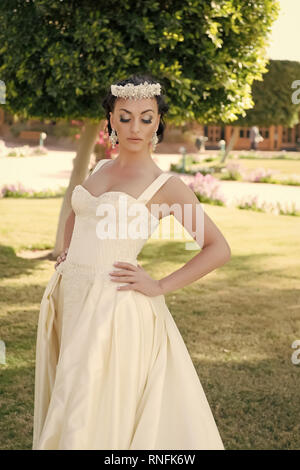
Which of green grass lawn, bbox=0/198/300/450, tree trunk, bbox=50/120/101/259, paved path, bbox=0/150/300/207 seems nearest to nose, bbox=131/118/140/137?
green grass lawn, bbox=0/198/300/450

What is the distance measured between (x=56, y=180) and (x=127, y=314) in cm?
1696

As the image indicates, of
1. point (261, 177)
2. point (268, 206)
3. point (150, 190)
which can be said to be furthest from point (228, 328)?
point (261, 177)

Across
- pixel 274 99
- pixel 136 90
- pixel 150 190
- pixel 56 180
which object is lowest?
pixel 56 180

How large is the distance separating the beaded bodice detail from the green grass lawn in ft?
5.91

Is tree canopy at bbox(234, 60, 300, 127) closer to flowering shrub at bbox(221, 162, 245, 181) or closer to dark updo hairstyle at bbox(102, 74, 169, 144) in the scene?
flowering shrub at bbox(221, 162, 245, 181)

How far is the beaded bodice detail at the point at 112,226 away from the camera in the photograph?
261 cm

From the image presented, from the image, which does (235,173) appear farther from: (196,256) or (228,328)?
(196,256)

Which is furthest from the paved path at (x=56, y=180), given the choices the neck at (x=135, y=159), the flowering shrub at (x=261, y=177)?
the neck at (x=135, y=159)

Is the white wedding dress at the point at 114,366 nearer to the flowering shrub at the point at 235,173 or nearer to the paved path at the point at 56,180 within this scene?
the paved path at the point at 56,180

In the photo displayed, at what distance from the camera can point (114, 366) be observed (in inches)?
98.0

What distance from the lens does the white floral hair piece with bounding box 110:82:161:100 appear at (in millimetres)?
2664

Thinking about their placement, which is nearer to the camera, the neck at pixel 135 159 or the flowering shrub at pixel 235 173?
the neck at pixel 135 159
